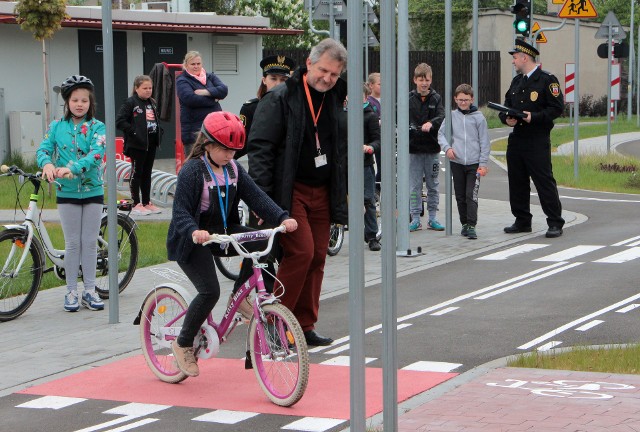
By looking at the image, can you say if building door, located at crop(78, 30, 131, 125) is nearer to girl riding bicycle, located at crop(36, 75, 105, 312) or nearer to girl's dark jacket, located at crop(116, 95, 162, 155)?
girl's dark jacket, located at crop(116, 95, 162, 155)

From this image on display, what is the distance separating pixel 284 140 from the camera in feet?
28.0

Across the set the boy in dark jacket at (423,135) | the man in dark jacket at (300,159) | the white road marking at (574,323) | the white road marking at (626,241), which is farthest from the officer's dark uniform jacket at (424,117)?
the man in dark jacket at (300,159)

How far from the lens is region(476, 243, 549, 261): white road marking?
13.8m

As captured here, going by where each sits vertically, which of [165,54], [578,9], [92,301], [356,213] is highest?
[578,9]

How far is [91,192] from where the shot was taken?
34.0 feet

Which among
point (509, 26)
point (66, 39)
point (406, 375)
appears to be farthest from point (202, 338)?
point (509, 26)

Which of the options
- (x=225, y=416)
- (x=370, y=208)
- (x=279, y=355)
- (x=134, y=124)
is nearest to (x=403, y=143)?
(x=370, y=208)

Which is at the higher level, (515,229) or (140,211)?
(140,211)

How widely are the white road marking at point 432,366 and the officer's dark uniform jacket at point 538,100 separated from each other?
737 centimetres

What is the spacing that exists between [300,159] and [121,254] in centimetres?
327

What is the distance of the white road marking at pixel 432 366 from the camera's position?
8.24 meters

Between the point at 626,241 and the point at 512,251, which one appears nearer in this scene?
the point at 512,251

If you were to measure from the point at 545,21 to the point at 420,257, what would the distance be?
48.8 metres

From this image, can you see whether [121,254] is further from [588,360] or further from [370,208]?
[588,360]
